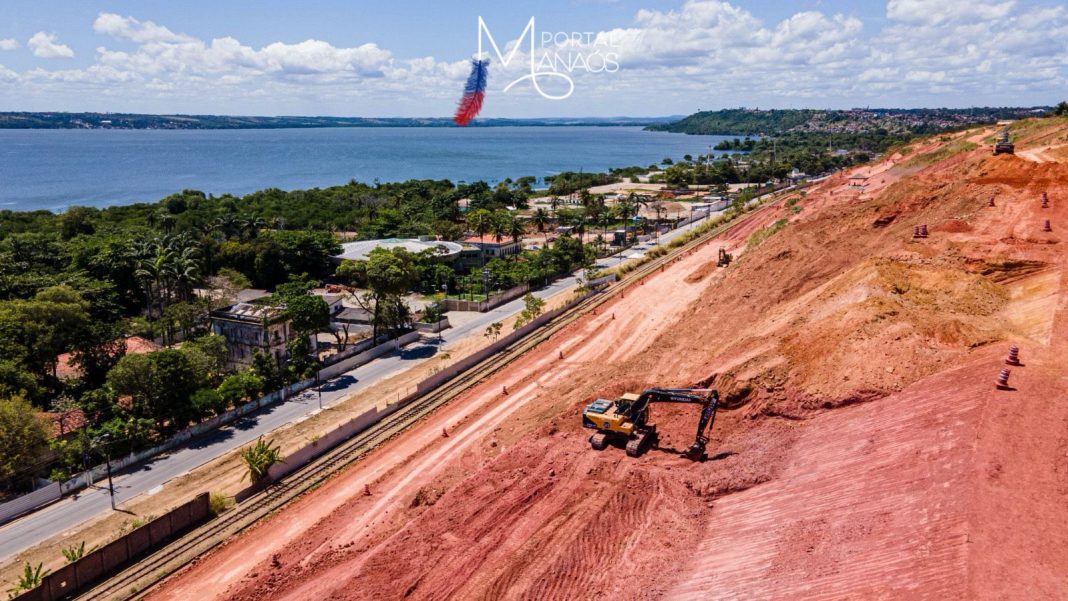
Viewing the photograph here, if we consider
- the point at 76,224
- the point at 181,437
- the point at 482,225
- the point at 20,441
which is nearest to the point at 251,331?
the point at 181,437

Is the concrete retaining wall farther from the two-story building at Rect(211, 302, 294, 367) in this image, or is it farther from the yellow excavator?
the yellow excavator

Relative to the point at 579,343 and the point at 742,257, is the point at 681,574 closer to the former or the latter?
the point at 579,343

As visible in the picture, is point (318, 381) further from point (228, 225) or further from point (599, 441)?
point (228, 225)

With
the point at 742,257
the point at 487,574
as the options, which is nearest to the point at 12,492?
the point at 487,574

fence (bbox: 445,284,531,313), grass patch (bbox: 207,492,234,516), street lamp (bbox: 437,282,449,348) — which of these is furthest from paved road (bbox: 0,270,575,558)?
fence (bbox: 445,284,531,313)

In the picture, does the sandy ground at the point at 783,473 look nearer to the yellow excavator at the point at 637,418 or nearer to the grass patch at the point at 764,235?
the yellow excavator at the point at 637,418

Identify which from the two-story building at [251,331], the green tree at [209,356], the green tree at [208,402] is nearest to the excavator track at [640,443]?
the green tree at [208,402]
